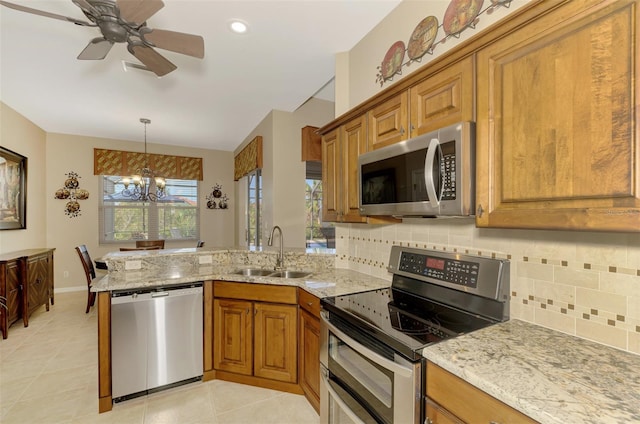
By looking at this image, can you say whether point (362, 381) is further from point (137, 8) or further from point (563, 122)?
point (137, 8)

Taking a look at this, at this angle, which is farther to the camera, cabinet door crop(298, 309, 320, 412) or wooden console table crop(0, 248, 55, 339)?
wooden console table crop(0, 248, 55, 339)

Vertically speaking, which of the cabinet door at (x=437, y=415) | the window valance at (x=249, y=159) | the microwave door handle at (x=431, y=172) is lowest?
the cabinet door at (x=437, y=415)

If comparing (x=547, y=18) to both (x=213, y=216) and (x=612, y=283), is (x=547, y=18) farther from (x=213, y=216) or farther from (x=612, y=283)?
(x=213, y=216)

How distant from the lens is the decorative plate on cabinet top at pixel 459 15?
1.60 metres

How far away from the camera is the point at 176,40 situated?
199 centimetres

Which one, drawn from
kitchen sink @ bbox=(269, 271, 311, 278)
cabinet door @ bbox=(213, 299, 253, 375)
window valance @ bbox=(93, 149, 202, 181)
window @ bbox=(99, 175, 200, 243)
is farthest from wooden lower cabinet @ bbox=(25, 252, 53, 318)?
kitchen sink @ bbox=(269, 271, 311, 278)

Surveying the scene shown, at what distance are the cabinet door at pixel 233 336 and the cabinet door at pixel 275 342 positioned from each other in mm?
71

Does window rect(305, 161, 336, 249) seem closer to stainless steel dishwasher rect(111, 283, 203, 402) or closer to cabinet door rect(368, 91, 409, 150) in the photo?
stainless steel dishwasher rect(111, 283, 203, 402)

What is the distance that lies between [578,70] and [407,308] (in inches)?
49.2

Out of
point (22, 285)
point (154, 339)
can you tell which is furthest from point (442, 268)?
point (22, 285)

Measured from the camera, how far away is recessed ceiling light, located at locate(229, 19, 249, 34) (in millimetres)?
2295

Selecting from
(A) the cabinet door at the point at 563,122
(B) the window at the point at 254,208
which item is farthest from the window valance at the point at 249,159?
(A) the cabinet door at the point at 563,122

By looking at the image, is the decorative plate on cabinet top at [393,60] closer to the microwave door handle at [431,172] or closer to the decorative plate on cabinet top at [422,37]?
the decorative plate on cabinet top at [422,37]

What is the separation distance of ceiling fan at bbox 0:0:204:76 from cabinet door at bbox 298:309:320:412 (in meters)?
2.07
